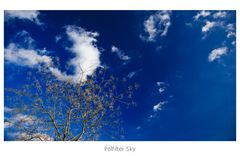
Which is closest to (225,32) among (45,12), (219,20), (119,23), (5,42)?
(219,20)

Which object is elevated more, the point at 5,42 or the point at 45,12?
the point at 45,12

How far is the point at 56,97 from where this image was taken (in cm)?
617

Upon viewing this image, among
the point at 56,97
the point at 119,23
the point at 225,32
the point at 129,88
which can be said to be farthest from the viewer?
the point at 56,97

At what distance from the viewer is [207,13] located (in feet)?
13.5

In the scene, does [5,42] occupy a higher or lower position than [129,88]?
higher

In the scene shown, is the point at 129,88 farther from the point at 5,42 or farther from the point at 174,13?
the point at 5,42
